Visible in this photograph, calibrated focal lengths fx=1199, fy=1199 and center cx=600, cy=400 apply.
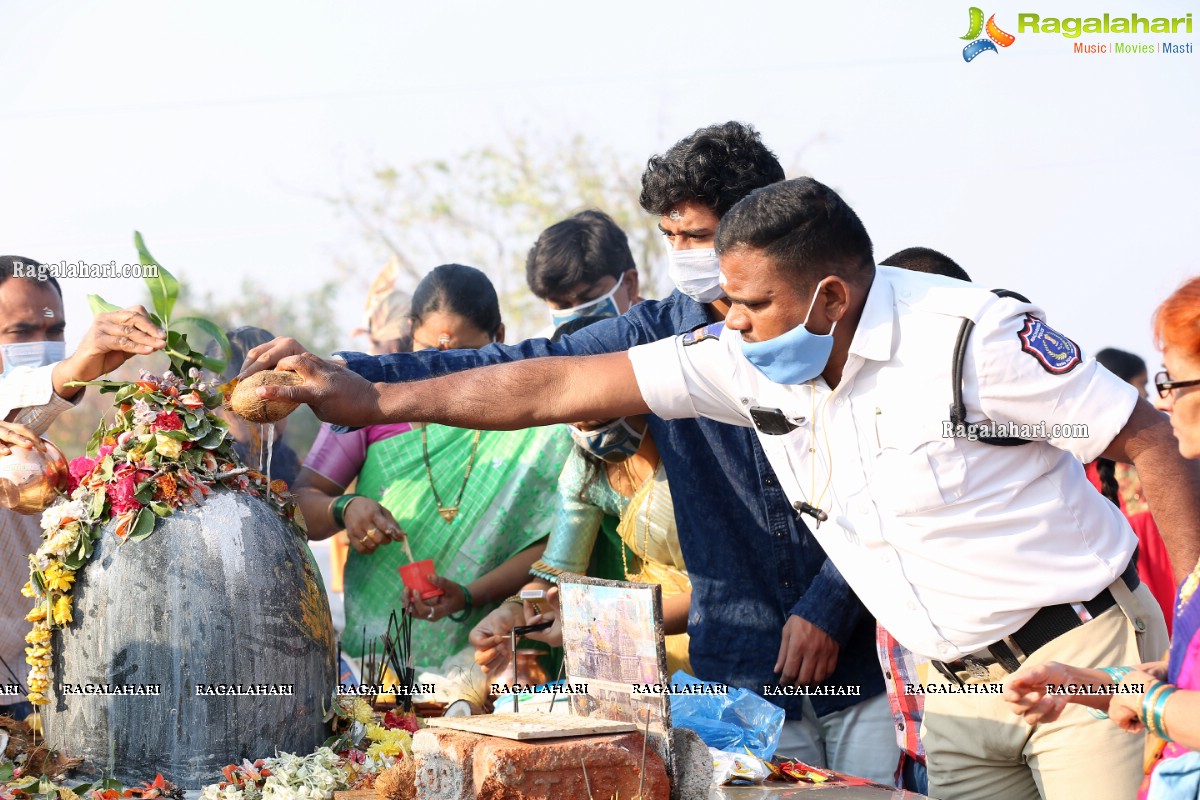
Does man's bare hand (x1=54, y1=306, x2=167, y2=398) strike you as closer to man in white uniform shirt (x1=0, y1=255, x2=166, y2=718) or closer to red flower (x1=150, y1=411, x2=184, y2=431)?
man in white uniform shirt (x1=0, y1=255, x2=166, y2=718)

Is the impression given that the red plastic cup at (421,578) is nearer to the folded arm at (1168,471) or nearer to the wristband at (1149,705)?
the folded arm at (1168,471)

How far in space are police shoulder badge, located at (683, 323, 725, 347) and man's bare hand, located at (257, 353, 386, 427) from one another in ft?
2.58

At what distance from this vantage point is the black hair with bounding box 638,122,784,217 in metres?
3.38

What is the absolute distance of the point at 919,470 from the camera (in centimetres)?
263

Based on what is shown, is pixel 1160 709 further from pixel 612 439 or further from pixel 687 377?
pixel 612 439

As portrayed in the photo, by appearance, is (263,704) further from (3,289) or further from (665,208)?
(3,289)

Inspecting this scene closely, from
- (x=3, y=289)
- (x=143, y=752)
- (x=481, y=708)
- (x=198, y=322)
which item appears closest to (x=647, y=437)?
(x=481, y=708)

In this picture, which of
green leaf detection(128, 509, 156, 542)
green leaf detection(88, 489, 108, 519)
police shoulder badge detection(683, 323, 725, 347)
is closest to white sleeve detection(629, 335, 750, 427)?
police shoulder badge detection(683, 323, 725, 347)

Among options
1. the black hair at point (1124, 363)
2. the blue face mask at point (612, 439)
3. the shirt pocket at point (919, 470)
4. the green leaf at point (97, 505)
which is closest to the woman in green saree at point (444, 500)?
the blue face mask at point (612, 439)

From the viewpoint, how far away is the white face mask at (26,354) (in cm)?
399

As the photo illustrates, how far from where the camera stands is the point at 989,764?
2.80 meters

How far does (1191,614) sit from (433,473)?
9.70 feet

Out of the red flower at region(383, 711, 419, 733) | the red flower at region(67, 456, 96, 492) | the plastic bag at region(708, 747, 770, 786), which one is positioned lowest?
the plastic bag at region(708, 747, 770, 786)

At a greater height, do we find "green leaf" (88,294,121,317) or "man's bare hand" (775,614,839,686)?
"green leaf" (88,294,121,317)
